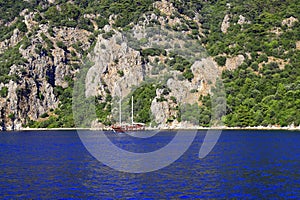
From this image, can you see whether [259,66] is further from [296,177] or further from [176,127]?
[296,177]

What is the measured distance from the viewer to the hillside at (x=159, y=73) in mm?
146875

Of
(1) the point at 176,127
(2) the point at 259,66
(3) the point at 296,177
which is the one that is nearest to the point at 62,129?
(1) the point at 176,127

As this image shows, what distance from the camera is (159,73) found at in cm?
17175

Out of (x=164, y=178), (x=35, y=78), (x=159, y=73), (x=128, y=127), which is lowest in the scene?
(x=164, y=178)

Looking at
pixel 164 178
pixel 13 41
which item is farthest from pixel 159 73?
pixel 164 178

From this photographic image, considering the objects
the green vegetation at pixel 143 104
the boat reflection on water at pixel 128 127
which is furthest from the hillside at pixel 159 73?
the boat reflection on water at pixel 128 127

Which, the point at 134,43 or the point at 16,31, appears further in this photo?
the point at 16,31

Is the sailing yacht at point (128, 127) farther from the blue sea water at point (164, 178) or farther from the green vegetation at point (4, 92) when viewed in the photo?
the blue sea water at point (164, 178)

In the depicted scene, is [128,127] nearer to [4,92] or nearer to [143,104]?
[143,104]

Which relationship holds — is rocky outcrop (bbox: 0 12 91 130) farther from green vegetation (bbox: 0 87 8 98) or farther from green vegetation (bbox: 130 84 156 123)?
green vegetation (bbox: 130 84 156 123)

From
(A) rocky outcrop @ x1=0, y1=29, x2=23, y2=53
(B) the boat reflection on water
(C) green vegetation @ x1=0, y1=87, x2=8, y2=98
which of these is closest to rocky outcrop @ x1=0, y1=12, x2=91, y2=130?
(A) rocky outcrop @ x1=0, y1=29, x2=23, y2=53

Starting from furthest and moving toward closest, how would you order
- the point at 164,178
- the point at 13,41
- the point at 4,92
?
the point at 13,41
the point at 4,92
the point at 164,178

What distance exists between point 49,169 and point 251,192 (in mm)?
25553

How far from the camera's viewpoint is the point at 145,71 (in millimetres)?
173125
